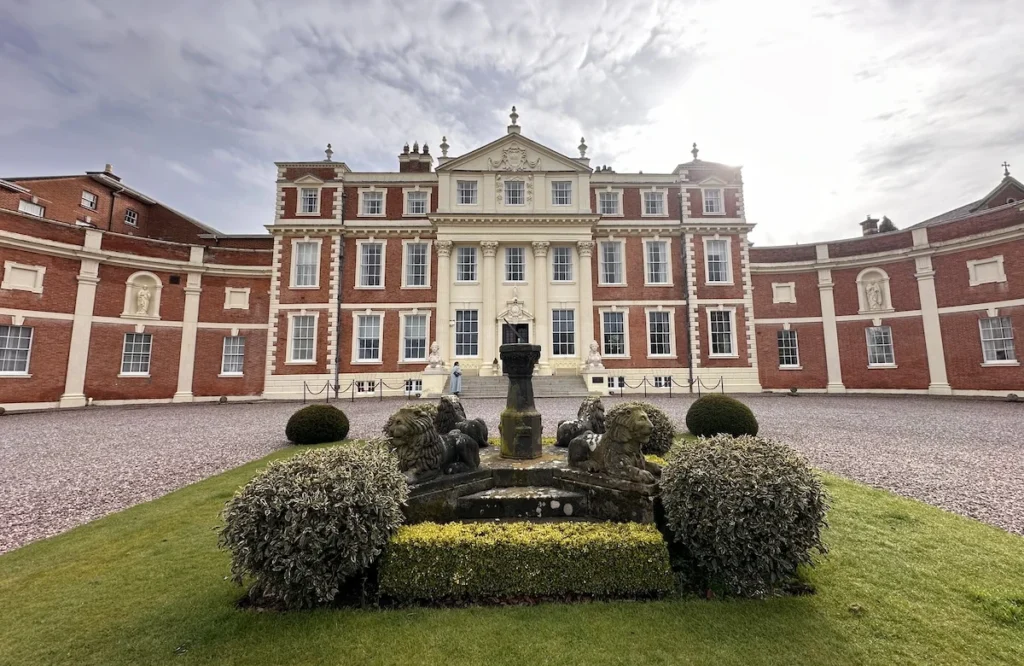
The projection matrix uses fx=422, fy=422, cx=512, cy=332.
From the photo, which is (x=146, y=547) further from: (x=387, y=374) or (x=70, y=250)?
(x=70, y=250)

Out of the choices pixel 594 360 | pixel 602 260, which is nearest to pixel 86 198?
pixel 602 260

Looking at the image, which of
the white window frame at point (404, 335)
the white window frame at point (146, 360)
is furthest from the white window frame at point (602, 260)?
the white window frame at point (146, 360)

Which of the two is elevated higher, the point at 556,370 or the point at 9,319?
the point at 9,319

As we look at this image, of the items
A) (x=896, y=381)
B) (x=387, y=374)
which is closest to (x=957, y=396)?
(x=896, y=381)

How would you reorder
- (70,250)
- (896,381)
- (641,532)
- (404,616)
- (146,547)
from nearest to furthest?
(404,616) → (641,532) → (146,547) → (70,250) → (896,381)

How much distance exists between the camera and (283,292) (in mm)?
23188

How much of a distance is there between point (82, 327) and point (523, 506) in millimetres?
24022

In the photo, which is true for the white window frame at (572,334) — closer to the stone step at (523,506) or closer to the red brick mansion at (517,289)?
the red brick mansion at (517,289)

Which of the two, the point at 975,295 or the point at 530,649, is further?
the point at 975,295

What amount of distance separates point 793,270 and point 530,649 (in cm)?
2677

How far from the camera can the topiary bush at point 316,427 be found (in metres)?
10.5

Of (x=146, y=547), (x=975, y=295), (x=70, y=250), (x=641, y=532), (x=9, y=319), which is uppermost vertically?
(x=70, y=250)

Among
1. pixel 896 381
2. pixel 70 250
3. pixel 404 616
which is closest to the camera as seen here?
pixel 404 616

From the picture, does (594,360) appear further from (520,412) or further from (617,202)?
(520,412)
